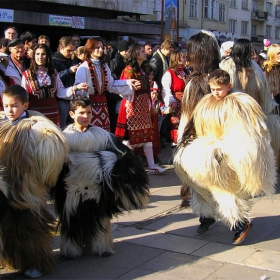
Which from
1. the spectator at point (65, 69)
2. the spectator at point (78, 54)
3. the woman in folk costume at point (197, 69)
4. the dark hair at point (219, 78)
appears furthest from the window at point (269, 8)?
the dark hair at point (219, 78)

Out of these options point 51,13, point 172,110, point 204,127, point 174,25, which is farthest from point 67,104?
point 51,13

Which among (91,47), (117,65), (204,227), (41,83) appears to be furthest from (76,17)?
(204,227)

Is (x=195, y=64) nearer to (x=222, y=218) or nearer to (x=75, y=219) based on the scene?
(x=222, y=218)

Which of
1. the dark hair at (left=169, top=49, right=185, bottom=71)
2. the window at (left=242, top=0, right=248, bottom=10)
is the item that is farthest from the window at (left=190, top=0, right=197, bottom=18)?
the dark hair at (left=169, top=49, right=185, bottom=71)

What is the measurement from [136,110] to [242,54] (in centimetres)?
173

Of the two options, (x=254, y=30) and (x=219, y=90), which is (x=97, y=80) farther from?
(x=254, y=30)

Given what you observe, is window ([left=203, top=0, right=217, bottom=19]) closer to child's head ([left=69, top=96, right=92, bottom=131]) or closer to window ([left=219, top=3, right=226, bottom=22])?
window ([left=219, top=3, right=226, bottom=22])

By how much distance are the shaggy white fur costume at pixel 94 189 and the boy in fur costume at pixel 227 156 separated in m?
0.59

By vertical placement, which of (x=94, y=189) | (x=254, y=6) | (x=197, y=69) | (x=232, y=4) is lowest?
(x=94, y=189)

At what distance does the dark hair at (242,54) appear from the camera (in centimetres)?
581

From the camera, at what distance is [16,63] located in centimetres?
612

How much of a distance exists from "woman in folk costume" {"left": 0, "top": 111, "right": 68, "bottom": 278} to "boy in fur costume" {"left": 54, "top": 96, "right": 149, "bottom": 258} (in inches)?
9.4

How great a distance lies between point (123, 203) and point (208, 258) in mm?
879

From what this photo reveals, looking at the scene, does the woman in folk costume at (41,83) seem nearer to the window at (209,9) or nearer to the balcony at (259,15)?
the window at (209,9)
